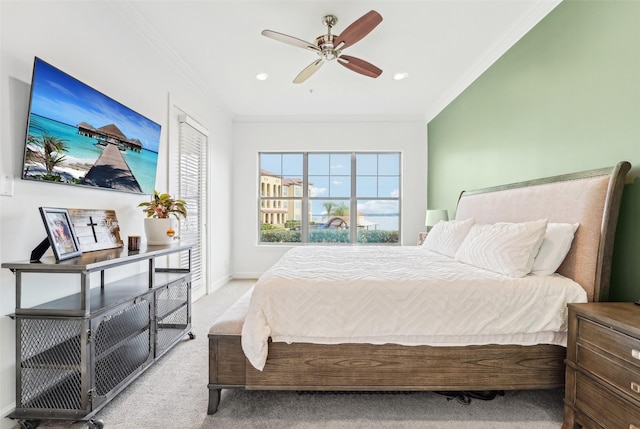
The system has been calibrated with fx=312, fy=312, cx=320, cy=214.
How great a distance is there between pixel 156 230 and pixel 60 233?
80 centimetres

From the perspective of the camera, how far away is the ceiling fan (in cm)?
219

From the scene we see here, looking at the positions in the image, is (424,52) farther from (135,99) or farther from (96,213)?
(96,213)

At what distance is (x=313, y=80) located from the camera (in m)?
3.78

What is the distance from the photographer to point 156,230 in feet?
8.31

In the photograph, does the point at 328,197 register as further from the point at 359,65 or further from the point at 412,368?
the point at 412,368

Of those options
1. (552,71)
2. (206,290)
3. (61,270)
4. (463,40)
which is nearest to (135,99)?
(61,270)

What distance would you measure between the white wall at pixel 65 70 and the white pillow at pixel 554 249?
2997 millimetres

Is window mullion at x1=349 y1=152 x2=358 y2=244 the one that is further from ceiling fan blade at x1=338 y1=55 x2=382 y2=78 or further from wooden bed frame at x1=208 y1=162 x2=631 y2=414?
wooden bed frame at x1=208 y1=162 x2=631 y2=414

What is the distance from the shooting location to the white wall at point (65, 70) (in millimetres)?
1615

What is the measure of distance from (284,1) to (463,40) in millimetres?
1705

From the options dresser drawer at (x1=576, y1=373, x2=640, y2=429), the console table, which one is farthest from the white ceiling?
dresser drawer at (x1=576, y1=373, x2=640, y2=429)

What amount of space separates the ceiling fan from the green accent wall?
50.2 inches

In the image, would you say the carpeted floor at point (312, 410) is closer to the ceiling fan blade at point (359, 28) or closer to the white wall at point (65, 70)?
the white wall at point (65, 70)

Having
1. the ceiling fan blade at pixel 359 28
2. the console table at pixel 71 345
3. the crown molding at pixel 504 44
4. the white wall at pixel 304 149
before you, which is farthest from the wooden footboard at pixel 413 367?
the white wall at pixel 304 149
